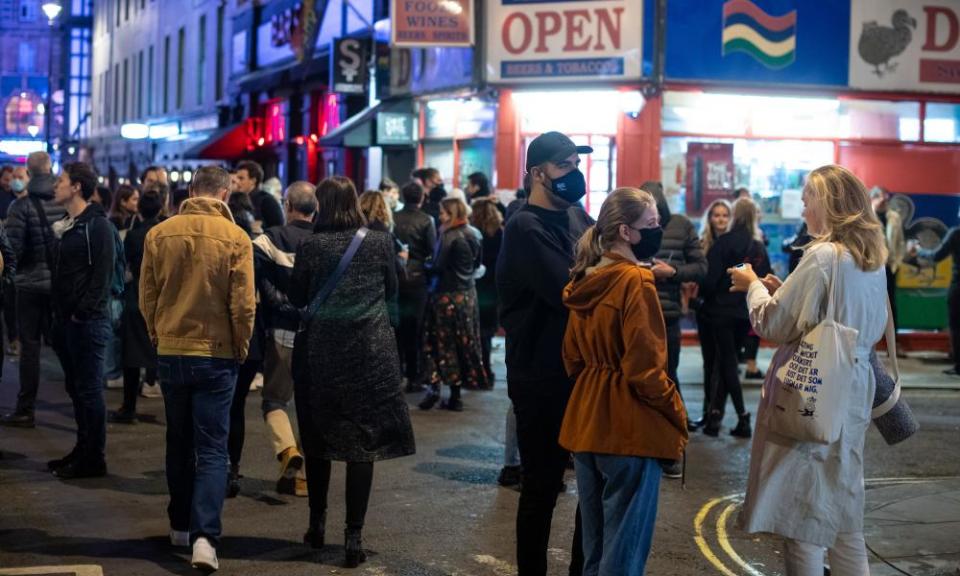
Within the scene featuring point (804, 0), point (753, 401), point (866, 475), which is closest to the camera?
point (866, 475)

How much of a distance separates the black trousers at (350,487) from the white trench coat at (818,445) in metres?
2.19

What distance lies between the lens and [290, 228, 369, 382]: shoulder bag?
7.03 meters

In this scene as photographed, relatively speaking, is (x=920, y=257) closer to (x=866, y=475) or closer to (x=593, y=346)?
(x=866, y=475)

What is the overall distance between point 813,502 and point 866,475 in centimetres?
434

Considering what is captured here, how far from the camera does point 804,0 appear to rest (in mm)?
17859

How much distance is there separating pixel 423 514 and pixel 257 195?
4.61 metres

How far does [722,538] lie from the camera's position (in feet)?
25.1

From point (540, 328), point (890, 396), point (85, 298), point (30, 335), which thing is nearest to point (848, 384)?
point (890, 396)

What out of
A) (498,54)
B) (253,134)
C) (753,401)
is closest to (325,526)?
(753,401)

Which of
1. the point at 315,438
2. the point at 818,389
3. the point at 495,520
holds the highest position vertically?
the point at 818,389

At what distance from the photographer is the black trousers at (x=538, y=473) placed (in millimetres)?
5945

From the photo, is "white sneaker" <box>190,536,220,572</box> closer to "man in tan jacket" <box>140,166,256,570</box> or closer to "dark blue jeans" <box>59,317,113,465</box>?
"man in tan jacket" <box>140,166,256,570</box>

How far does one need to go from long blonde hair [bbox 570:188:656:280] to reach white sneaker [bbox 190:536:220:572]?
2479 mm

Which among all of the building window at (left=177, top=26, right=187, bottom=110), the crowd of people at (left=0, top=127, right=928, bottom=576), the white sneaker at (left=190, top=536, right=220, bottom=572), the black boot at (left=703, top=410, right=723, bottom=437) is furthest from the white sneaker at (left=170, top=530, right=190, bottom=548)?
the building window at (left=177, top=26, right=187, bottom=110)
